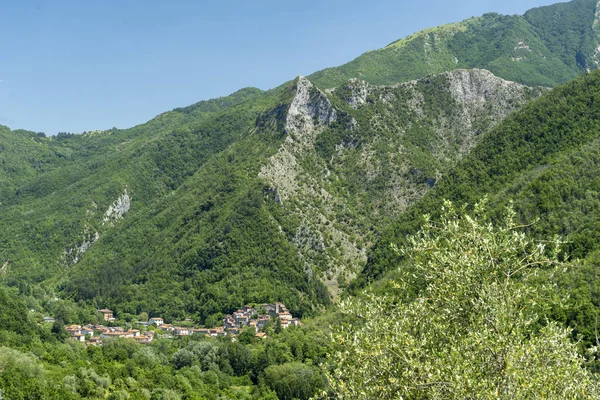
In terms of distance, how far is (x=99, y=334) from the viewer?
12650 cm

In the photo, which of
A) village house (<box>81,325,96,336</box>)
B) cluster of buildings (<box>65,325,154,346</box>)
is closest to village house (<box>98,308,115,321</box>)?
cluster of buildings (<box>65,325,154,346</box>)

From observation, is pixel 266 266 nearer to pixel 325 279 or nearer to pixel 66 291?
pixel 325 279

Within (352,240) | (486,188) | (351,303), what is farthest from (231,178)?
(351,303)

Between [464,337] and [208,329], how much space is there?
396ft

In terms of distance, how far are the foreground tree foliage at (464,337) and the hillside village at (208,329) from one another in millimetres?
103991

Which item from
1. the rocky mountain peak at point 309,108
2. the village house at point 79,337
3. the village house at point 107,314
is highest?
the rocky mountain peak at point 309,108

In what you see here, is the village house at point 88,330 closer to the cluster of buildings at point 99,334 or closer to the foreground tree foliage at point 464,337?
the cluster of buildings at point 99,334

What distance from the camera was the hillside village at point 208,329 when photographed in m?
122

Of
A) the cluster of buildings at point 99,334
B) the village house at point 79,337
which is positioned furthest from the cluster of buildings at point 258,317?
the village house at point 79,337

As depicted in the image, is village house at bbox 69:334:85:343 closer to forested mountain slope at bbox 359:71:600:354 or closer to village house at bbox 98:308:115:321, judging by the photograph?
village house at bbox 98:308:115:321

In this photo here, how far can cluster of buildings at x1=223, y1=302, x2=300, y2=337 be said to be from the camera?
425 feet

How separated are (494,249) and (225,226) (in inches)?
6020

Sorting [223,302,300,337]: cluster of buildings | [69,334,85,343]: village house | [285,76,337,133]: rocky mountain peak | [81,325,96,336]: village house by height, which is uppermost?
[285,76,337,133]: rocky mountain peak

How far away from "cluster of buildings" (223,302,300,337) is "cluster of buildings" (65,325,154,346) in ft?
60.1
